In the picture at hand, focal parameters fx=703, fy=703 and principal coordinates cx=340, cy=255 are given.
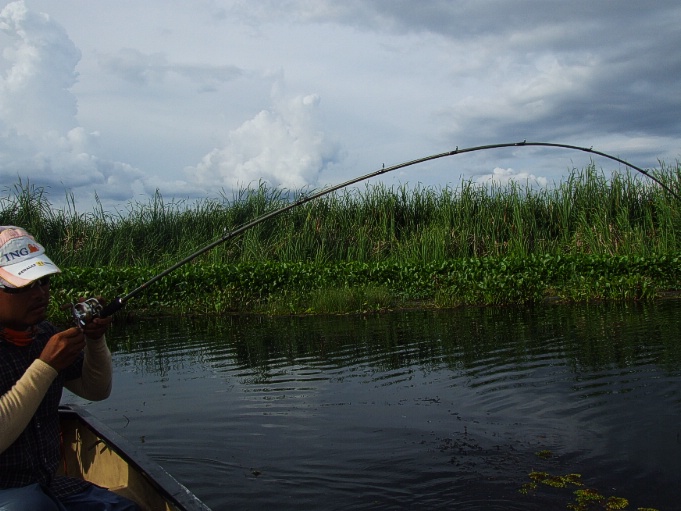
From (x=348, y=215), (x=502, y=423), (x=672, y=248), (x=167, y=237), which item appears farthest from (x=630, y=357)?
(x=167, y=237)

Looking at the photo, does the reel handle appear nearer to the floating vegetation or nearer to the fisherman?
the fisherman

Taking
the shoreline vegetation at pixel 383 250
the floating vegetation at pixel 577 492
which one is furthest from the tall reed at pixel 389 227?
the floating vegetation at pixel 577 492

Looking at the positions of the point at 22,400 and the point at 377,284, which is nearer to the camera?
the point at 22,400

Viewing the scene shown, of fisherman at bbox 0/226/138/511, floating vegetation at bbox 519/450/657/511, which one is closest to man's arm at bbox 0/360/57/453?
fisherman at bbox 0/226/138/511

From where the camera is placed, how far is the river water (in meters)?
5.18

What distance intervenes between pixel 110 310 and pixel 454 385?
18.2 feet

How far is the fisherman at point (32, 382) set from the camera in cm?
278

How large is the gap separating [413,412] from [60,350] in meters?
4.82

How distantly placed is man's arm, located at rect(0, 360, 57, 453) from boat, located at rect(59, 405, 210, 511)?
2.75 ft

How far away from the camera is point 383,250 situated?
1900 centimetres

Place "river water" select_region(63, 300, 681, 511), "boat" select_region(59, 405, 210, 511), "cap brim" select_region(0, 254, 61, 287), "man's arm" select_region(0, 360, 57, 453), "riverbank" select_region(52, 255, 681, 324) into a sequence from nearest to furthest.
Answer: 1. "man's arm" select_region(0, 360, 57, 453)
2. "cap brim" select_region(0, 254, 61, 287)
3. "boat" select_region(59, 405, 210, 511)
4. "river water" select_region(63, 300, 681, 511)
5. "riverbank" select_region(52, 255, 681, 324)

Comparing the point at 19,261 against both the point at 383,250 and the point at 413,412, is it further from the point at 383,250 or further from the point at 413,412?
the point at 383,250

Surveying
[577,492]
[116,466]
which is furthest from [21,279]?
[577,492]

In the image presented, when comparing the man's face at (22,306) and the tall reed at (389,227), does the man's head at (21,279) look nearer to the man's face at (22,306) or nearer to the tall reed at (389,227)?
the man's face at (22,306)
